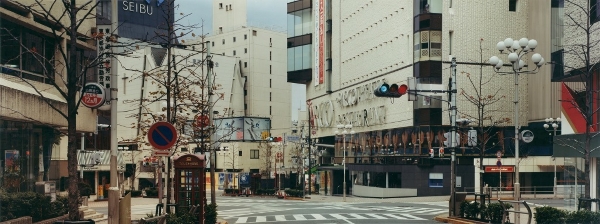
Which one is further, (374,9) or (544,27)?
(374,9)

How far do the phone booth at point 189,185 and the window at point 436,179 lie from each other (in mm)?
44876

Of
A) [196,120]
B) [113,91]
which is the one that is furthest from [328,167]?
[113,91]

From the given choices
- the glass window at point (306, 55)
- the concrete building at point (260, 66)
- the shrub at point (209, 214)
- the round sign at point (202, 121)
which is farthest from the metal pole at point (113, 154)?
the concrete building at point (260, 66)

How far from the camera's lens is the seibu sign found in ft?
395

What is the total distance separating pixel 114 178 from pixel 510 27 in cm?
5893

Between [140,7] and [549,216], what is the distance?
110m

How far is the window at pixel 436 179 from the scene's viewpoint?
6688cm

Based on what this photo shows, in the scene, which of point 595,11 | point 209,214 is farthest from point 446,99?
point 209,214

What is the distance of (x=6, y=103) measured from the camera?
2008cm

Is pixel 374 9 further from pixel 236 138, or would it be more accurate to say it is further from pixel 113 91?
pixel 113 91

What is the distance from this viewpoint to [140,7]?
406ft

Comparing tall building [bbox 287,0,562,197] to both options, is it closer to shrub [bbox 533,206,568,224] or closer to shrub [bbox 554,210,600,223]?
shrub [bbox 533,206,568,224]

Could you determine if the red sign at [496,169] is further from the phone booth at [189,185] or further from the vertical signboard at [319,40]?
the phone booth at [189,185]

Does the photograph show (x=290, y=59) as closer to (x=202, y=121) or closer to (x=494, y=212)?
(x=202, y=121)
